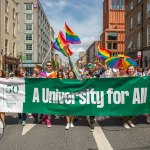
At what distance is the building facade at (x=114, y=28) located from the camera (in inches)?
3460

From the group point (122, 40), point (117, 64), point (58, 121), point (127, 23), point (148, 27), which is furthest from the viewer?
point (122, 40)

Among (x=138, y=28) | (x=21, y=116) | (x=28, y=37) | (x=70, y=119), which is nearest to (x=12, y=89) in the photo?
(x=21, y=116)

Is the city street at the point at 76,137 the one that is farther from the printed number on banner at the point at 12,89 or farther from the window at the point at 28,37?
the window at the point at 28,37

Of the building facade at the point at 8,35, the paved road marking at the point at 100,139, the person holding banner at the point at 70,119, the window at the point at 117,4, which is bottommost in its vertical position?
the paved road marking at the point at 100,139

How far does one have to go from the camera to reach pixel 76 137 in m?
6.33

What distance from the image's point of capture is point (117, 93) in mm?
7379

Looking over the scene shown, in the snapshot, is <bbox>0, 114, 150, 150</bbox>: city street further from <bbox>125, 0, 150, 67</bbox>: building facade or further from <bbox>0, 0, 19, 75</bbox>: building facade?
<bbox>0, 0, 19, 75</bbox>: building facade

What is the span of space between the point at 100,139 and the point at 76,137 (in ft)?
1.91

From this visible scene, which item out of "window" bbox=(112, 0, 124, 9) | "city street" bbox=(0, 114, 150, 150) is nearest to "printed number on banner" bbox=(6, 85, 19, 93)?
"city street" bbox=(0, 114, 150, 150)

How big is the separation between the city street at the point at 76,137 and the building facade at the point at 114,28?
264 feet

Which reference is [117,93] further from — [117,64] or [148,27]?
[148,27]

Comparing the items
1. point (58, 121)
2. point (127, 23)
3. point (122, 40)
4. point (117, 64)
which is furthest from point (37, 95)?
point (122, 40)

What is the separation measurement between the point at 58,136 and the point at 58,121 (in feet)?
5.79

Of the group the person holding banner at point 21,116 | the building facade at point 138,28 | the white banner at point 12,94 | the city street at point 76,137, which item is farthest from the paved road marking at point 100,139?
the building facade at point 138,28
